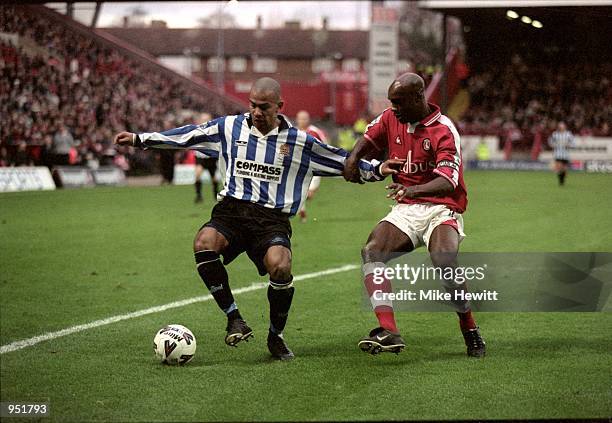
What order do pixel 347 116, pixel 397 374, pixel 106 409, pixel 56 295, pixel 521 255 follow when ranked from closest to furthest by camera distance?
1. pixel 106 409
2. pixel 397 374
3. pixel 56 295
4. pixel 521 255
5. pixel 347 116

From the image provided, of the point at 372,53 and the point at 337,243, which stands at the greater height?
the point at 372,53

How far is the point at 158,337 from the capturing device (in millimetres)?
6254

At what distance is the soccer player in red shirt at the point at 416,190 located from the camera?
6.45m

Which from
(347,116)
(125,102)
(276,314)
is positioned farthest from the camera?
(347,116)

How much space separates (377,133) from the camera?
685 cm

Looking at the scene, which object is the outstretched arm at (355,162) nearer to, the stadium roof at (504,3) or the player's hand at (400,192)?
the player's hand at (400,192)

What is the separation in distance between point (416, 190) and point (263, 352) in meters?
1.53

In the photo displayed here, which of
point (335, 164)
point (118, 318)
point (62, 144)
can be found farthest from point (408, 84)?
point (62, 144)

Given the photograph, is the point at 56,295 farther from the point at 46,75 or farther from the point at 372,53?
the point at 372,53

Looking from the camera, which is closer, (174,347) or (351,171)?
(174,347)

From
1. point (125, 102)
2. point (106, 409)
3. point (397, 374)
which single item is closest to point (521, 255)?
point (397, 374)

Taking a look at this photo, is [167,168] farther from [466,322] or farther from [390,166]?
[466,322]

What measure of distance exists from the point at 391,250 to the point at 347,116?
159 feet

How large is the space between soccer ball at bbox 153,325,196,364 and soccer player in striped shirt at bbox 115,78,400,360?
36 cm
